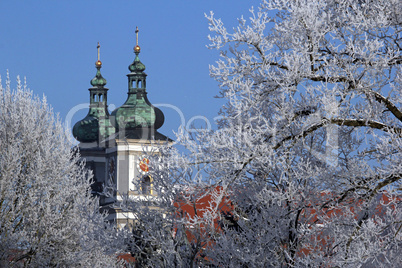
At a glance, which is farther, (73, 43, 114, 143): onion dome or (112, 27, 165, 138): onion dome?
(73, 43, 114, 143): onion dome

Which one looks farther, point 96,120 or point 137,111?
point 96,120

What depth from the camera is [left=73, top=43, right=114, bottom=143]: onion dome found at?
8738cm

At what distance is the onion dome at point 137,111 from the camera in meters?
82.0

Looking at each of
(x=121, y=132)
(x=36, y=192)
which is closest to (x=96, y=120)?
(x=121, y=132)

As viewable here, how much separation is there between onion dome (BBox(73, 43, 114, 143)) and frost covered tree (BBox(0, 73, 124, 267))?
67027 millimetres

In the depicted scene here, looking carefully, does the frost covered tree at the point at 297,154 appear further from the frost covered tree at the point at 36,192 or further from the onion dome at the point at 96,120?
the onion dome at the point at 96,120

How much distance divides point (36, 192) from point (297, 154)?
11209mm

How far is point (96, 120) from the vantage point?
291 feet

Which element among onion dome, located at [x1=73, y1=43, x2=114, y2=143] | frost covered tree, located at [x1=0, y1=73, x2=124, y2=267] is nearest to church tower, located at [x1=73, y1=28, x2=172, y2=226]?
onion dome, located at [x1=73, y1=43, x2=114, y2=143]

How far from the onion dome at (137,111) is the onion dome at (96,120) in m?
3.72

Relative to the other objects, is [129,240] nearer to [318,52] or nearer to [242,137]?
[242,137]

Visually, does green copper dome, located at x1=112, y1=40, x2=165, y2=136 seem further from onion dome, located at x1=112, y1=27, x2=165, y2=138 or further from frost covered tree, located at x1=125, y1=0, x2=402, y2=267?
frost covered tree, located at x1=125, y1=0, x2=402, y2=267

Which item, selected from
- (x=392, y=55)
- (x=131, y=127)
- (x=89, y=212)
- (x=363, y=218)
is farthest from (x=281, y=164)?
(x=131, y=127)

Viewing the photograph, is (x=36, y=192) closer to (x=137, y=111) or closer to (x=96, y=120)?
(x=137, y=111)
